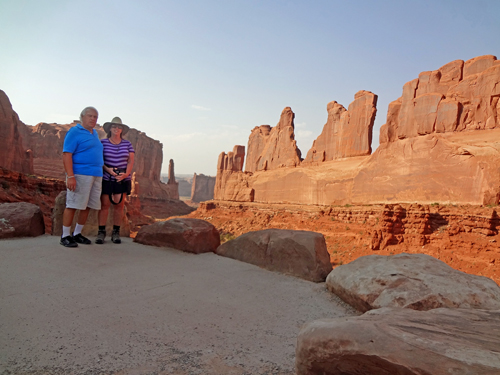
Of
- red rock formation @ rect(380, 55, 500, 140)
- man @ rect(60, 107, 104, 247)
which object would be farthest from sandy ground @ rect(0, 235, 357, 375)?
red rock formation @ rect(380, 55, 500, 140)

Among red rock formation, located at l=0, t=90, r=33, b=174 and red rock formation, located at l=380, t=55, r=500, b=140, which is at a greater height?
red rock formation, located at l=380, t=55, r=500, b=140

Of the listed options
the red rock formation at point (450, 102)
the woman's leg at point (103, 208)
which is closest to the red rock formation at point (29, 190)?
the woman's leg at point (103, 208)

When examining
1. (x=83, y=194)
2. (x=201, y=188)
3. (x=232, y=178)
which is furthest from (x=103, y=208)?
(x=201, y=188)

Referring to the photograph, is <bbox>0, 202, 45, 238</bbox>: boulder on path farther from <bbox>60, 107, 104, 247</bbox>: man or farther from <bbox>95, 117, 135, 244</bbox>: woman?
<bbox>95, 117, 135, 244</bbox>: woman

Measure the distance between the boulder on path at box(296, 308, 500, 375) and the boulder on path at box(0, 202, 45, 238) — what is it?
15.0ft

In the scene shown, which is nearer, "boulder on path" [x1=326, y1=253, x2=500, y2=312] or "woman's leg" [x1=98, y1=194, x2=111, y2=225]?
"boulder on path" [x1=326, y1=253, x2=500, y2=312]

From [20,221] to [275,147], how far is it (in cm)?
2629

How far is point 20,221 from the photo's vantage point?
4461 millimetres

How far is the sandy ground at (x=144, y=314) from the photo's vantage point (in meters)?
1.50

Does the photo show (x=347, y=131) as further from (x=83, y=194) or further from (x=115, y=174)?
→ (x=83, y=194)

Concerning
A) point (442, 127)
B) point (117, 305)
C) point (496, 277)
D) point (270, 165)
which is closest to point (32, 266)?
point (117, 305)

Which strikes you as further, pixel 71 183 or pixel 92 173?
pixel 92 173

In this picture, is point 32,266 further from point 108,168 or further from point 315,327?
point 315,327

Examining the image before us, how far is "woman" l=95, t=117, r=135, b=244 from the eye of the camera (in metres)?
4.39
